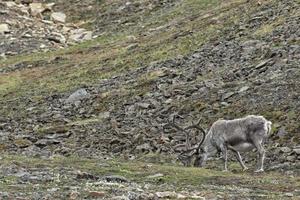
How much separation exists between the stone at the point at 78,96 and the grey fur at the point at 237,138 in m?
16.0

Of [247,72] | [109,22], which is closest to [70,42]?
[109,22]

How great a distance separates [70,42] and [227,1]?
13.7 metres

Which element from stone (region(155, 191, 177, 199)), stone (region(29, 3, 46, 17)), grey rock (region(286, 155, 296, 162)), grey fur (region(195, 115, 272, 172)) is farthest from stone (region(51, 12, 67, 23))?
stone (region(155, 191, 177, 199))

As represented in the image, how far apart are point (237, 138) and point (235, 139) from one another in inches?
4.0

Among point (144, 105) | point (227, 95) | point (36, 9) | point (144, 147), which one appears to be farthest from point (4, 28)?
point (144, 147)

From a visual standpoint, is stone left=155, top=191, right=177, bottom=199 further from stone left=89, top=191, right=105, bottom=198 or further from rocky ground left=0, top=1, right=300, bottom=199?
stone left=89, top=191, right=105, bottom=198

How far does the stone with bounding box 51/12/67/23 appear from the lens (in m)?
69.3

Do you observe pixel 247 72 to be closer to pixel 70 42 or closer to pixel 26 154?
pixel 26 154

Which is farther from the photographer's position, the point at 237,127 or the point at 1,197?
the point at 237,127

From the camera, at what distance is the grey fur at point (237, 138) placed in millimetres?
22438

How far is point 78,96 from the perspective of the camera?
3994 centimetres

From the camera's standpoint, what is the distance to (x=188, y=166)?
78.9 feet

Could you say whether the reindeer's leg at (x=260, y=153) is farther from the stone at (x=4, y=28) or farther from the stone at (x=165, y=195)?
the stone at (x=4, y=28)

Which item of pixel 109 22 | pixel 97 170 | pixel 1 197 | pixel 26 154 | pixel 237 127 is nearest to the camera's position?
pixel 1 197
